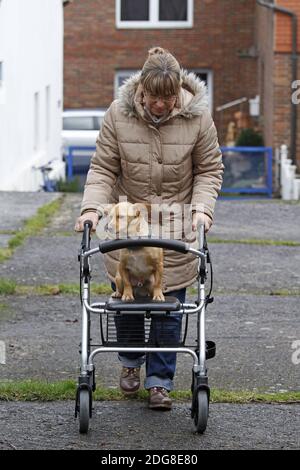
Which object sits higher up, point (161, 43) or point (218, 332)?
point (161, 43)

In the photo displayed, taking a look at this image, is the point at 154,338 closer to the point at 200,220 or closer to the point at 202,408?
the point at 202,408

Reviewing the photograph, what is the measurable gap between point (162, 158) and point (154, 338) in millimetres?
925

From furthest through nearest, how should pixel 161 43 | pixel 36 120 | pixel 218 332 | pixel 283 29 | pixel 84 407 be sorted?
pixel 161 43 → pixel 283 29 → pixel 36 120 → pixel 218 332 → pixel 84 407

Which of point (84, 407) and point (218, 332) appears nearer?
point (84, 407)

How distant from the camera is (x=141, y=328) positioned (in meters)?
6.25

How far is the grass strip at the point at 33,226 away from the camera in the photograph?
1173cm

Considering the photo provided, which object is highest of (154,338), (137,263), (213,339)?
(137,263)

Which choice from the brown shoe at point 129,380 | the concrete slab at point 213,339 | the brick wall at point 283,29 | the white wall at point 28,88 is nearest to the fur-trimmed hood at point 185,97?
the brown shoe at point 129,380

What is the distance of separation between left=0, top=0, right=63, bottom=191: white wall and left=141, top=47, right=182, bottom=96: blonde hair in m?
11.3

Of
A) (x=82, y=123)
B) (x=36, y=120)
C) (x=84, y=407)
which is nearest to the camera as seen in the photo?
(x=84, y=407)

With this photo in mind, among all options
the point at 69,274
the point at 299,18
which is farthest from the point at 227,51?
the point at 69,274

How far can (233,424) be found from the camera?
6332mm

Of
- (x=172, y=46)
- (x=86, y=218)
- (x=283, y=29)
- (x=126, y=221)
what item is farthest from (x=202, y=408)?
(x=172, y=46)
